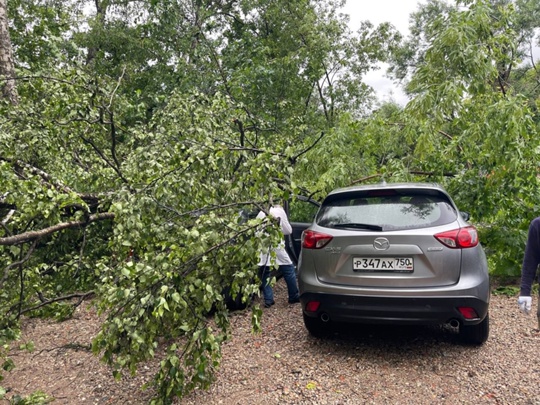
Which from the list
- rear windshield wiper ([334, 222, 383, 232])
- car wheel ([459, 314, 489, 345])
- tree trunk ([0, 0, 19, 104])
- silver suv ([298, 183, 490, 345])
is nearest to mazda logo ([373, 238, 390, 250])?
silver suv ([298, 183, 490, 345])

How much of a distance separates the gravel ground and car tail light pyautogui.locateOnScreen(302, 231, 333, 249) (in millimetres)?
1075

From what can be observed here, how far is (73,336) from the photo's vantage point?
4.94m

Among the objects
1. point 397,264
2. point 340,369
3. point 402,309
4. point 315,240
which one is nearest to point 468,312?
point 402,309

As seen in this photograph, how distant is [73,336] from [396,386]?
3860mm

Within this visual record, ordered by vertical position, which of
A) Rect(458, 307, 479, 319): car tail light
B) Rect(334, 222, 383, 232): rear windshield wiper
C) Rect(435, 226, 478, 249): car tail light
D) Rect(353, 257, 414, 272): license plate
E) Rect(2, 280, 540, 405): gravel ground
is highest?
Rect(334, 222, 383, 232): rear windshield wiper

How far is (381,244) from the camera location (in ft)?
11.2

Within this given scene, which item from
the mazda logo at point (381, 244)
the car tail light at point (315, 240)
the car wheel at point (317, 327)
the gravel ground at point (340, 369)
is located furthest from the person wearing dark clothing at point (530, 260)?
the car wheel at point (317, 327)

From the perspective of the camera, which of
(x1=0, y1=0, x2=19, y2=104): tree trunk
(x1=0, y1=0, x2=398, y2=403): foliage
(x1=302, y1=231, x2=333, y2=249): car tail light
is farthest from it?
(x1=0, y1=0, x2=19, y2=104): tree trunk

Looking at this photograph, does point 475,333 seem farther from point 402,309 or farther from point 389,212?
point 389,212

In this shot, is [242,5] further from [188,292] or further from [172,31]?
[188,292]

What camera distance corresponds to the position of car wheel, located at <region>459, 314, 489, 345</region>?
3.72 meters

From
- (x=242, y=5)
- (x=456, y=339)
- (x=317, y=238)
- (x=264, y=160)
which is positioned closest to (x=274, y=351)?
(x=317, y=238)

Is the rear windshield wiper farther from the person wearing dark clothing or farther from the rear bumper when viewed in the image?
the person wearing dark clothing

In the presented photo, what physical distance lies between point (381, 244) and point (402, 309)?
57 cm
